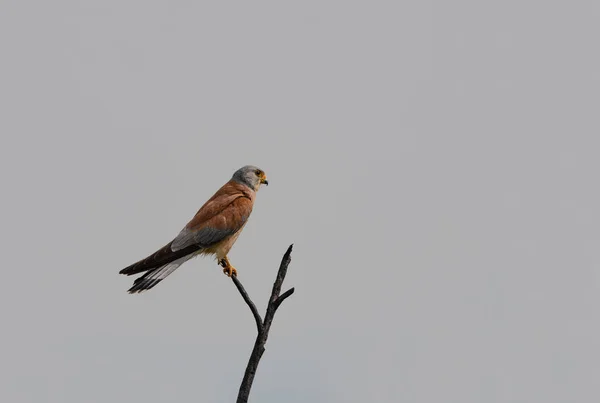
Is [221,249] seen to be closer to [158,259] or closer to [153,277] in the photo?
[158,259]

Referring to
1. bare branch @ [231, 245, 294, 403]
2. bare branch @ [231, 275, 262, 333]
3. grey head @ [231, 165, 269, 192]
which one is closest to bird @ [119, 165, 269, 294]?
grey head @ [231, 165, 269, 192]

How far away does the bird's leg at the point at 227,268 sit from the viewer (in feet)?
26.9

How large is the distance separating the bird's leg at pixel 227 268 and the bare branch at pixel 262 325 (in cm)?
80

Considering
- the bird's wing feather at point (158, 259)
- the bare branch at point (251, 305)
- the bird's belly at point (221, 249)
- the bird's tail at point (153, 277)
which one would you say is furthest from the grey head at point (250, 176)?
the bare branch at point (251, 305)

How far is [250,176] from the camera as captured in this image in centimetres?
935

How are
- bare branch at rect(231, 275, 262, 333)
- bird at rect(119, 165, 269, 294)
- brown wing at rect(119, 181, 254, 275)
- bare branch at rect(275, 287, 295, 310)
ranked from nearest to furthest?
bare branch at rect(275, 287, 295, 310) → bare branch at rect(231, 275, 262, 333) → bird at rect(119, 165, 269, 294) → brown wing at rect(119, 181, 254, 275)

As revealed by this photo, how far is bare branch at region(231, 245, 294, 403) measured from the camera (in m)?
7.20

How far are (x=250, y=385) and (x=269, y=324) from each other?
0.64 meters

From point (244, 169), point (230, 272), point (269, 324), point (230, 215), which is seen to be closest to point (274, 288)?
point (269, 324)

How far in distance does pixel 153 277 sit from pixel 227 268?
98 cm

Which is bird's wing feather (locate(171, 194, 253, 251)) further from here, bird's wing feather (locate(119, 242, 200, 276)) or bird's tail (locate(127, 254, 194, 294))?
bird's tail (locate(127, 254, 194, 294))

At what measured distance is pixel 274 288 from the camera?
7.39 metres

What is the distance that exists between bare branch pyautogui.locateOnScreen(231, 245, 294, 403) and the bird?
0.90 metres

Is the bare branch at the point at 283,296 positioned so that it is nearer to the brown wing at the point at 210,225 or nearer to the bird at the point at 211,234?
the bird at the point at 211,234
